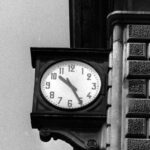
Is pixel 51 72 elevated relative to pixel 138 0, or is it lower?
lower

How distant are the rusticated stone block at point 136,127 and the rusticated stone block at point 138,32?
1897mm

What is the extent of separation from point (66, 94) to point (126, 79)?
1.78m

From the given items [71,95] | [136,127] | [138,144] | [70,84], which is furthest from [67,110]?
[138,144]

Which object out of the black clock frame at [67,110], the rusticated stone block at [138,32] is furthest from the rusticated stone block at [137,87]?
the black clock frame at [67,110]

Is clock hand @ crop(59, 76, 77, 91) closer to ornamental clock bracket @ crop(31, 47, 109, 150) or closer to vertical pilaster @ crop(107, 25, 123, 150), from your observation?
ornamental clock bracket @ crop(31, 47, 109, 150)

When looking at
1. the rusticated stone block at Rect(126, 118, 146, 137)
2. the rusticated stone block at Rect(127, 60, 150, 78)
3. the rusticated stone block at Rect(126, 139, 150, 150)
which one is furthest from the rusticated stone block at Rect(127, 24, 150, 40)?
the rusticated stone block at Rect(126, 139, 150, 150)

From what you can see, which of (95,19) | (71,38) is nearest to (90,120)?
(95,19)

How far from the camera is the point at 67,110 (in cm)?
2255

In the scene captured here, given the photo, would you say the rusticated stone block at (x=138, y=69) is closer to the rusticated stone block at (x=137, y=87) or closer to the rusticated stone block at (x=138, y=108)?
the rusticated stone block at (x=137, y=87)

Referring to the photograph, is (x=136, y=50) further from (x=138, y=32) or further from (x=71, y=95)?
(x=71, y=95)

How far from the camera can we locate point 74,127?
22547mm

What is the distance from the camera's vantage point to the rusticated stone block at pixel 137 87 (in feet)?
70.0

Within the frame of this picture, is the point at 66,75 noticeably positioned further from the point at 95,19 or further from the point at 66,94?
the point at 95,19

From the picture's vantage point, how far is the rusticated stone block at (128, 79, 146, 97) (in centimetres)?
2134
